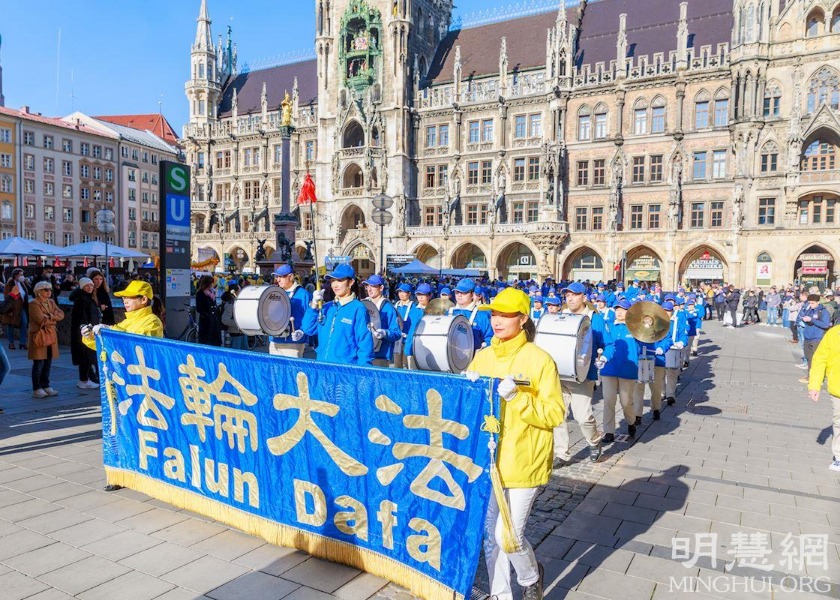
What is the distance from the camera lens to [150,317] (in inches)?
235

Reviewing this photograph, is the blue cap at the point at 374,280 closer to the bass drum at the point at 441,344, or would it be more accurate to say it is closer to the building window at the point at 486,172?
the bass drum at the point at 441,344

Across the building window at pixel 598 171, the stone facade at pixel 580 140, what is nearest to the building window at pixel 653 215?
the stone facade at pixel 580 140

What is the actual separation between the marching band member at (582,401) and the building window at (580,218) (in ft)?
115

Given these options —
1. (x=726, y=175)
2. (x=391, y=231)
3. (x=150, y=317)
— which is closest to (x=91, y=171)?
(x=391, y=231)

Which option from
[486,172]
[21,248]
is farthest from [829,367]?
[486,172]

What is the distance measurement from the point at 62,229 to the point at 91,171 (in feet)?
23.6

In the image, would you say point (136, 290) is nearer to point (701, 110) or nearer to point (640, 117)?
point (640, 117)

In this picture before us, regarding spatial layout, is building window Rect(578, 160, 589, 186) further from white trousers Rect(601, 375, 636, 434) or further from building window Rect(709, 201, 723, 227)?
white trousers Rect(601, 375, 636, 434)

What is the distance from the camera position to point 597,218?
40.4 meters

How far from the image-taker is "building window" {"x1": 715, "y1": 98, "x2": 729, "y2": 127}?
121 ft

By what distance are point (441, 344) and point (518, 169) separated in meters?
38.2

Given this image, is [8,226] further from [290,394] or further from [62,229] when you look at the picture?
[290,394]

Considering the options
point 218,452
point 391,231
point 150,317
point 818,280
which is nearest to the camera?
point 218,452

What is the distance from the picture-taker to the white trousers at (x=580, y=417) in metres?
6.85
